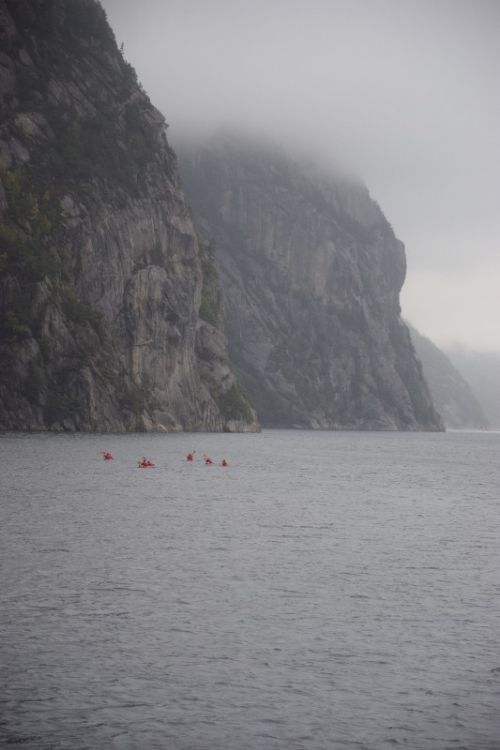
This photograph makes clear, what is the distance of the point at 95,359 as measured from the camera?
136 metres

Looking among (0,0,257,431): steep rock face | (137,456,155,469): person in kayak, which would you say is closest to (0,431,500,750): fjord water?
(137,456,155,469): person in kayak

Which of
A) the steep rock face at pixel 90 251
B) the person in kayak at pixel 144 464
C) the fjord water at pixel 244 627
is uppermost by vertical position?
the steep rock face at pixel 90 251

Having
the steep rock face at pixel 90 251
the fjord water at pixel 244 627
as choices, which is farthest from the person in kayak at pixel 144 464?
the steep rock face at pixel 90 251

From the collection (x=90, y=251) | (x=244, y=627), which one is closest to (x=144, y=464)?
(x=244, y=627)

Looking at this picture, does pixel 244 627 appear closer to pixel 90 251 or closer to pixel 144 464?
pixel 144 464

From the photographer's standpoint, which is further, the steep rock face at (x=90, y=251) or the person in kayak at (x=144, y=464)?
the steep rock face at (x=90, y=251)

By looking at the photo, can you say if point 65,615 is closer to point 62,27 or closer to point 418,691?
point 418,691

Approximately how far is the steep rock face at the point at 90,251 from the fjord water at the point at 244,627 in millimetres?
78352

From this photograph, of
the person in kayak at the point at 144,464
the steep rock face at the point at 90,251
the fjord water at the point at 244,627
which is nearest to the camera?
the fjord water at the point at 244,627

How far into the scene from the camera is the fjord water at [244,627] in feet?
56.2

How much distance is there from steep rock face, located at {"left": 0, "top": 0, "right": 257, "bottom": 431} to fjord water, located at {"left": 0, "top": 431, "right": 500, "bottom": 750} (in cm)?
7835

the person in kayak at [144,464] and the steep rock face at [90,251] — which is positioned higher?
Answer: the steep rock face at [90,251]

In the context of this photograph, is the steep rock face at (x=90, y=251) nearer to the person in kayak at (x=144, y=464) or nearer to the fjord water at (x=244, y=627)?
the person in kayak at (x=144, y=464)

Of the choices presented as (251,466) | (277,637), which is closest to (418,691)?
(277,637)
